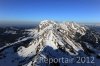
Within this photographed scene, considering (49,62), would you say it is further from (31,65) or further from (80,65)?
(80,65)

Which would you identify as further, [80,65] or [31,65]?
[80,65]

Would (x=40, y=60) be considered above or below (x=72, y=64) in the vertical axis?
above

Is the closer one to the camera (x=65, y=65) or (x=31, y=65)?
(x=31, y=65)

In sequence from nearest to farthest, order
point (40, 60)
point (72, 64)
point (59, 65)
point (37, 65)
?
point (37, 65) → point (40, 60) → point (59, 65) → point (72, 64)

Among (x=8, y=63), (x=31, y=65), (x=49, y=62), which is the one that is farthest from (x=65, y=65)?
(x=8, y=63)

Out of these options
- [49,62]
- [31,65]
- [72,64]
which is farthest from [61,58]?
[31,65]

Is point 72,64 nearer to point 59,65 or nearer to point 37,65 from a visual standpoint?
point 59,65

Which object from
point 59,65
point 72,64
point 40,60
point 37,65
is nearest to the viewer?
point 37,65

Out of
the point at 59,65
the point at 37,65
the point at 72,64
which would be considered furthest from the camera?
the point at 72,64

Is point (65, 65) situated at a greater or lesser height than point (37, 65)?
lesser
